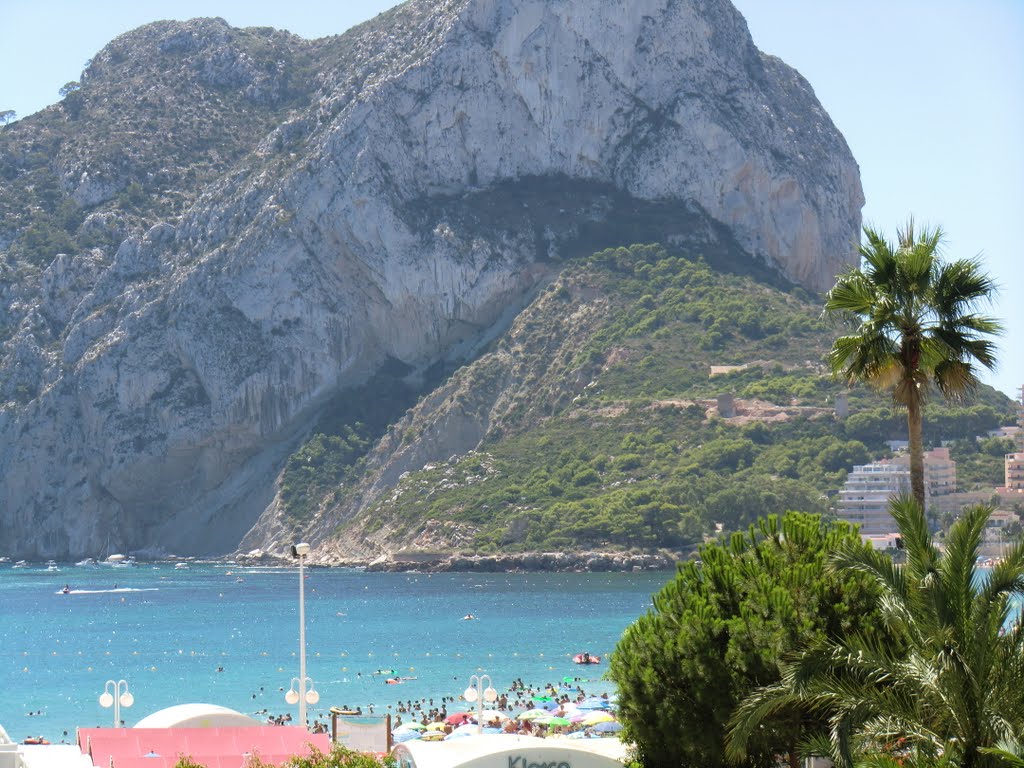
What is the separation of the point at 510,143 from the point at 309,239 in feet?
69.5

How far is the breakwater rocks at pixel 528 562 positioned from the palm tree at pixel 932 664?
353 ft

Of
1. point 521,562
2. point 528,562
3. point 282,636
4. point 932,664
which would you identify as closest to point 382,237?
point 521,562

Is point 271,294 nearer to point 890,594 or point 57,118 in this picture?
point 57,118

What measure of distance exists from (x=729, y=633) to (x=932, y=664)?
19.4 ft

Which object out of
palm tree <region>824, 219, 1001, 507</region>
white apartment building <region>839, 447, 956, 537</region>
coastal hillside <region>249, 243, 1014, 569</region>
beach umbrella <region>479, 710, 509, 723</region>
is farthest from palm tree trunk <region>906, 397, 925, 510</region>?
coastal hillside <region>249, 243, 1014, 569</region>

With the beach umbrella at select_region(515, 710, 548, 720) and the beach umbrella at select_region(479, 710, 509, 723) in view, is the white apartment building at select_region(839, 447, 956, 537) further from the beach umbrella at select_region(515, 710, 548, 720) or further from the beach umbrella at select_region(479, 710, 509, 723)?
the beach umbrella at select_region(515, 710, 548, 720)

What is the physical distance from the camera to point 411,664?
238ft

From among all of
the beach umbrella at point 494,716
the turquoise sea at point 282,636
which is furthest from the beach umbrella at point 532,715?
the turquoise sea at point 282,636

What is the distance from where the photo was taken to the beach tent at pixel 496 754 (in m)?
21.8

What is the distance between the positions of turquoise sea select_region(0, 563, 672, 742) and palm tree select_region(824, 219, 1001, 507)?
126ft

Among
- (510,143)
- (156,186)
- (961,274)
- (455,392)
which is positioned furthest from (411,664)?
(156,186)

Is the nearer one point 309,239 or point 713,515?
point 713,515

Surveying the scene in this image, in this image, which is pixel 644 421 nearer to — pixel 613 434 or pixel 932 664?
pixel 613 434

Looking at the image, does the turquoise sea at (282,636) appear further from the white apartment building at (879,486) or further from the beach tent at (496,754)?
the beach tent at (496,754)
